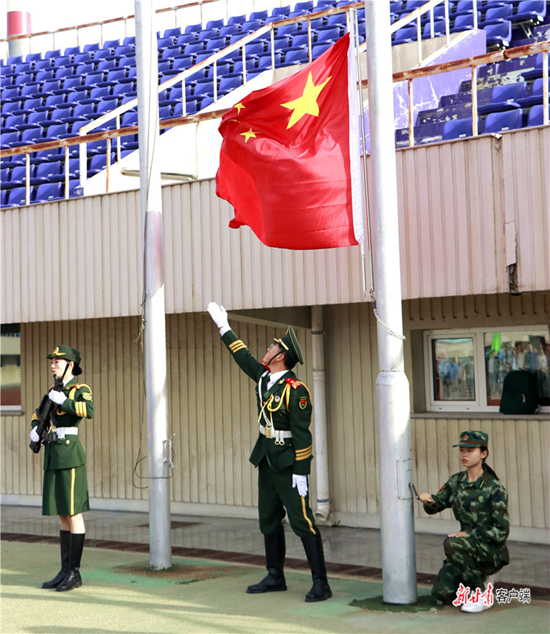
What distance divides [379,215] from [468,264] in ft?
4.68

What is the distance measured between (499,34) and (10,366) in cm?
866

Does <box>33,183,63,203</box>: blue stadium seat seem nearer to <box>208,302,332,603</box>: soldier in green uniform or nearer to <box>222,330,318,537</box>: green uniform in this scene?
<box>208,302,332,603</box>: soldier in green uniform

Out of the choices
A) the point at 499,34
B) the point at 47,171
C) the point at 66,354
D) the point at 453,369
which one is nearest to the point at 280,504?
the point at 66,354

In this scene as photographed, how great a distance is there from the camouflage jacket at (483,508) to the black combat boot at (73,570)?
110 inches

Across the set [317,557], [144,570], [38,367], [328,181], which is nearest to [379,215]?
[328,181]

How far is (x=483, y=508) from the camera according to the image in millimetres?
5539

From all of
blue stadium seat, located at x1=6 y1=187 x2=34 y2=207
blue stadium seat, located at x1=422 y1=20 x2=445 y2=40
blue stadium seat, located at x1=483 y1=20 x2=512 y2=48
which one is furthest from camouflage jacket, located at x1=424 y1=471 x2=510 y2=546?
Answer: blue stadium seat, located at x1=422 y1=20 x2=445 y2=40

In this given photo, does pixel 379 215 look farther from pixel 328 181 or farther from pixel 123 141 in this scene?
pixel 123 141

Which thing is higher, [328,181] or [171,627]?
[328,181]

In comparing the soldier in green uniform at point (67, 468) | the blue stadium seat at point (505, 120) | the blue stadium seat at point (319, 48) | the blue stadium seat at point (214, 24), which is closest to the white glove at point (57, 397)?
the soldier in green uniform at point (67, 468)

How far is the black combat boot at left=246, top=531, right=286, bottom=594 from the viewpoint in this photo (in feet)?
20.4

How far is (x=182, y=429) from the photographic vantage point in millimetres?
10219

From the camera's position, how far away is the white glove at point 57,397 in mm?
6510

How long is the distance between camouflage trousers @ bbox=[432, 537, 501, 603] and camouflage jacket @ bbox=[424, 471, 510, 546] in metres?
0.08
